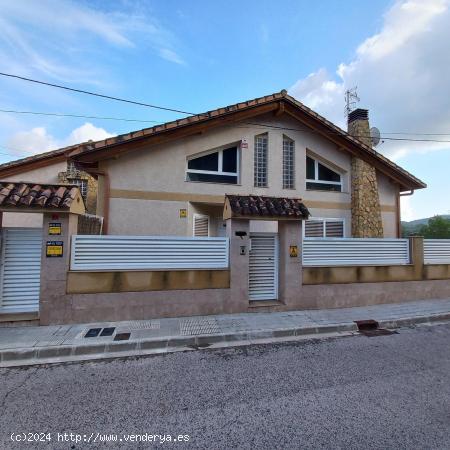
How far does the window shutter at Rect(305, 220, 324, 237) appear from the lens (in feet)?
33.7

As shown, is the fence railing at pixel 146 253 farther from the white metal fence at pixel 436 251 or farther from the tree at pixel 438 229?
the tree at pixel 438 229

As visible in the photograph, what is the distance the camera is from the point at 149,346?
15.7ft

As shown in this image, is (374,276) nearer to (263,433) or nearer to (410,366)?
(410,366)

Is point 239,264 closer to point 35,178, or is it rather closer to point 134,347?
point 134,347

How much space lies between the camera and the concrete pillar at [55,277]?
5523 mm

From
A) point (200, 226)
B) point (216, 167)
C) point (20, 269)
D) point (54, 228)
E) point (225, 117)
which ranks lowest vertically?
point (20, 269)

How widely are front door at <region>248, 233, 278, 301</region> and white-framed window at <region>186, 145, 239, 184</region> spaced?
3.25m

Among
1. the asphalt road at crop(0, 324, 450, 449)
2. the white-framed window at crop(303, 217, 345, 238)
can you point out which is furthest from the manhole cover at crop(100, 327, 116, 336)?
the white-framed window at crop(303, 217, 345, 238)

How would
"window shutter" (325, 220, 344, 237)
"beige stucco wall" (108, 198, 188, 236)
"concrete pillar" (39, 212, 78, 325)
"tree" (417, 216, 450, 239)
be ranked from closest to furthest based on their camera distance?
"concrete pillar" (39, 212, 78, 325)
"beige stucco wall" (108, 198, 188, 236)
"window shutter" (325, 220, 344, 237)
"tree" (417, 216, 450, 239)

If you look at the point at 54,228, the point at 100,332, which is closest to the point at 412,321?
the point at 100,332

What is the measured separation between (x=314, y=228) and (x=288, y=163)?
102 inches

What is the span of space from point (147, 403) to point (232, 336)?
2.26 metres

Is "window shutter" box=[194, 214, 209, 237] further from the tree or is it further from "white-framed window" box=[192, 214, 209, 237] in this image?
the tree

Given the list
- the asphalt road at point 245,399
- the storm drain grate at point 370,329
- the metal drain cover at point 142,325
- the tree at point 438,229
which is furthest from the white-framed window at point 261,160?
the tree at point 438,229
